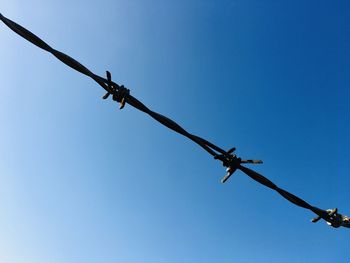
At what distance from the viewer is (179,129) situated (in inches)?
157

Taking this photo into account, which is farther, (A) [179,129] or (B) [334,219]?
(B) [334,219]

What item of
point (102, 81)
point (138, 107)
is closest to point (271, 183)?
point (138, 107)

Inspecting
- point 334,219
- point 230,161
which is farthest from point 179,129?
point 334,219

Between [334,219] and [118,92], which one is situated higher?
[334,219]

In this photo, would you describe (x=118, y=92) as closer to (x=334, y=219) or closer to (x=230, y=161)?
(x=230, y=161)

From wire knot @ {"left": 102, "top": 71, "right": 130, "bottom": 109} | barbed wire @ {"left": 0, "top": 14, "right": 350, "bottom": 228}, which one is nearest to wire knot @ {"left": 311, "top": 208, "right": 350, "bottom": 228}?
barbed wire @ {"left": 0, "top": 14, "right": 350, "bottom": 228}

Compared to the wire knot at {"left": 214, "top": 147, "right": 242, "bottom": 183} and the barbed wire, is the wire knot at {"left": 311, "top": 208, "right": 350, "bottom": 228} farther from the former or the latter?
the wire knot at {"left": 214, "top": 147, "right": 242, "bottom": 183}

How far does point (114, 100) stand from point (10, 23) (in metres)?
1.25

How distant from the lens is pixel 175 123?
400 cm

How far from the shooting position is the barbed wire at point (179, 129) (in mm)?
3592

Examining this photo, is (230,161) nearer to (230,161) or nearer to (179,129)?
(230,161)

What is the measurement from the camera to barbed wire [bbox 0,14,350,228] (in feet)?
11.8

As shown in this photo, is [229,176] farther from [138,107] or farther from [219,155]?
[138,107]

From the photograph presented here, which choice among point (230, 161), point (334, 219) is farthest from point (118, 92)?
point (334, 219)
